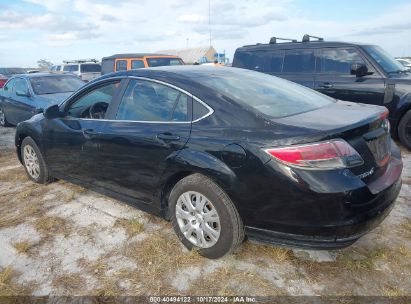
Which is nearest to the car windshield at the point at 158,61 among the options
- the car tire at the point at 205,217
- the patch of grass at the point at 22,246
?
the patch of grass at the point at 22,246

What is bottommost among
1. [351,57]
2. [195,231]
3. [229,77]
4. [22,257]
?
[22,257]

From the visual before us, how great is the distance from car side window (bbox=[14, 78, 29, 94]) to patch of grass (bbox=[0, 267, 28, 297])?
21.3 ft

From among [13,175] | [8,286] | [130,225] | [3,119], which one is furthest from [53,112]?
[3,119]

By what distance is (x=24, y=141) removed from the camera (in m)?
4.94

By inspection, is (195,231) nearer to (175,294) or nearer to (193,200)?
(193,200)

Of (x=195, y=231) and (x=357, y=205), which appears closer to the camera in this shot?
(x=357, y=205)

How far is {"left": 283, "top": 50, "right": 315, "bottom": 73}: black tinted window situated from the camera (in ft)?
23.2

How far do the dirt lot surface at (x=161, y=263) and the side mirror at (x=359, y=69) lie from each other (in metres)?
3.12

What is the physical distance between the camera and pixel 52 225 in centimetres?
377

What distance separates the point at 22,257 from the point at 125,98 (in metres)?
1.72

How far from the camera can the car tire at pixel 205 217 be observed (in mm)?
2734

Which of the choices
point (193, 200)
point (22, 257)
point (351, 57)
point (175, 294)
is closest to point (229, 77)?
point (193, 200)

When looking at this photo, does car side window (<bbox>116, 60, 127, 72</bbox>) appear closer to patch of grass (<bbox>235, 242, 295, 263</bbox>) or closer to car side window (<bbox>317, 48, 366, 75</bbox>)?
car side window (<bbox>317, 48, 366, 75</bbox>)

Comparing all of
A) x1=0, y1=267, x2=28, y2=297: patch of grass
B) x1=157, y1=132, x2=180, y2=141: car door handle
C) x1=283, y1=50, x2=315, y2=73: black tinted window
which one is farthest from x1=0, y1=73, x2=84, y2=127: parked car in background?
x1=157, y1=132, x2=180, y2=141: car door handle
